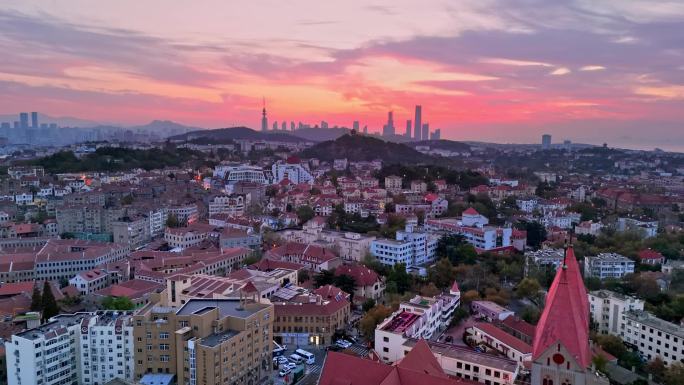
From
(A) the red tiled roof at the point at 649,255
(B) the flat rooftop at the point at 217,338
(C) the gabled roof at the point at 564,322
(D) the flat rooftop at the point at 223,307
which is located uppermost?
(C) the gabled roof at the point at 564,322

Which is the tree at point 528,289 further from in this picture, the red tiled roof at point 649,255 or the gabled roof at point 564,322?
the gabled roof at point 564,322

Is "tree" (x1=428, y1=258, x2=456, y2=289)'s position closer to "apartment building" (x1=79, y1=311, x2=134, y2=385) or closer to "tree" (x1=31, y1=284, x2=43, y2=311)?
"apartment building" (x1=79, y1=311, x2=134, y2=385)

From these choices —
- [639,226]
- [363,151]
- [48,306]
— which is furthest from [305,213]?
[363,151]

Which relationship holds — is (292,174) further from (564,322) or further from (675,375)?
(564,322)

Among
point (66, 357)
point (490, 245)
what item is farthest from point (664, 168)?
point (66, 357)

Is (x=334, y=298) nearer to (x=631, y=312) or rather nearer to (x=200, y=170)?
(x=631, y=312)

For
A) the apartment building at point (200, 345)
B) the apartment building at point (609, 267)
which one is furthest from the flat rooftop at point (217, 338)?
the apartment building at point (609, 267)
